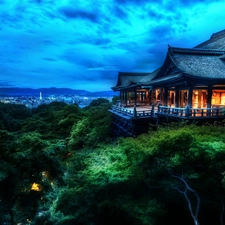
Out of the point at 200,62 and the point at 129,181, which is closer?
the point at 129,181

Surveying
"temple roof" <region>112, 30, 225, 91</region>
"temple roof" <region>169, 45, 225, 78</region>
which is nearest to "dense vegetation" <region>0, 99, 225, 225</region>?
"temple roof" <region>112, 30, 225, 91</region>

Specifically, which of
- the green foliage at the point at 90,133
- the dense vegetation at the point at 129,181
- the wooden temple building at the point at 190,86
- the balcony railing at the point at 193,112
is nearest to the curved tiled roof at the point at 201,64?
the wooden temple building at the point at 190,86

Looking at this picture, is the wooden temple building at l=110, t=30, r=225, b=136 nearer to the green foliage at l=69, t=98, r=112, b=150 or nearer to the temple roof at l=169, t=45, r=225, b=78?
the temple roof at l=169, t=45, r=225, b=78

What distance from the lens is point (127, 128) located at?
22.9 m

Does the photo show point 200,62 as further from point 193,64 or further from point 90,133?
point 90,133

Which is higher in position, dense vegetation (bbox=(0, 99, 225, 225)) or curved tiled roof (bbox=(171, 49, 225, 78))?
curved tiled roof (bbox=(171, 49, 225, 78))

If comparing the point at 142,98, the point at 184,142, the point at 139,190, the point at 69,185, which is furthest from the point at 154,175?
the point at 142,98

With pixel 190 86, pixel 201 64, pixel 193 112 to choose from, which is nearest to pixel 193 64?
pixel 201 64

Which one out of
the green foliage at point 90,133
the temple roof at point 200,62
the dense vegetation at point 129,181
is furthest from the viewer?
the green foliage at point 90,133

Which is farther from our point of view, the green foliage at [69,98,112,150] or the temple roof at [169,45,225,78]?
the green foliage at [69,98,112,150]

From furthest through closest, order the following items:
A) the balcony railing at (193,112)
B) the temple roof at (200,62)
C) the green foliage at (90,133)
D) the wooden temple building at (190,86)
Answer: the green foliage at (90,133), the temple roof at (200,62), the wooden temple building at (190,86), the balcony railing at (193,112)

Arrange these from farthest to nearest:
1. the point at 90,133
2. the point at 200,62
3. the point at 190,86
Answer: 1. the point at 90,133
2. the point at 200,62
3. the point at 190,86

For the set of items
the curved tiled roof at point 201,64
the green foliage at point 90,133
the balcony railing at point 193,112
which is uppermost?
the curved tiled roof at point 201,64

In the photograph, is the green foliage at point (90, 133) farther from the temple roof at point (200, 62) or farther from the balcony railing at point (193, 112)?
the temple roof at point (200, 62)
